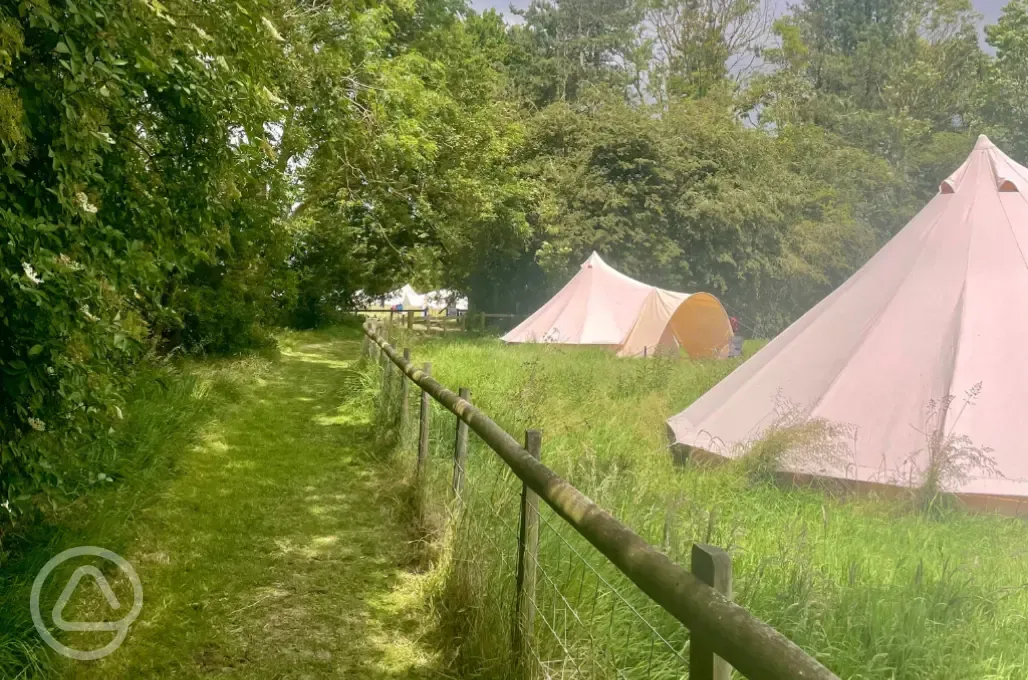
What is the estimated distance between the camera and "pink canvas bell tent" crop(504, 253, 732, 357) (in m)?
18.2

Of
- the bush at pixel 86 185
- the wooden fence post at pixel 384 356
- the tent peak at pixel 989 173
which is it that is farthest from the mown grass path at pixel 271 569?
the tent peak at pixel 989 173

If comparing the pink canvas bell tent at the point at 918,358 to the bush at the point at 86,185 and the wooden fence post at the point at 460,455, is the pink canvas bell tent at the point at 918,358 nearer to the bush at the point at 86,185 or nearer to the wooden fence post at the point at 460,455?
the wooden fence post at the point at 460,455

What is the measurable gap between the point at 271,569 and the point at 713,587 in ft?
12.3

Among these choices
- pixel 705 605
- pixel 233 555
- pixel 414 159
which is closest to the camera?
pixel 705 605

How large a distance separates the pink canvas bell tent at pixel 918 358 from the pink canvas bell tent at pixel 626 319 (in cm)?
768

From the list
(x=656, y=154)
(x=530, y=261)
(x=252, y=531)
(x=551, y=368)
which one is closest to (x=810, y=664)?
(x=252, y=531)

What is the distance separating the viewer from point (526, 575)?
3.02 m

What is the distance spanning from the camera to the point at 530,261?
30422 mm

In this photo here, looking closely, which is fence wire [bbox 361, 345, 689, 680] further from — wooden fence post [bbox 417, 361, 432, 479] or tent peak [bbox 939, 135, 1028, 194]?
tent peak [bbox 939, 135, 1028, 194]

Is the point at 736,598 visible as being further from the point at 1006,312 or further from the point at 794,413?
the point at 1006,312

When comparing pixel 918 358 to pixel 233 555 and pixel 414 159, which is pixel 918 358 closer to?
pixel 233 555

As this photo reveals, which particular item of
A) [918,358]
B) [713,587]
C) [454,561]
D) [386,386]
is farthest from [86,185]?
[918,358]

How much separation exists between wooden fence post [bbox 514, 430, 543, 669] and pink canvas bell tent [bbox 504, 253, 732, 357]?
42.4ft

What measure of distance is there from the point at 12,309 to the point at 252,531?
271cm
